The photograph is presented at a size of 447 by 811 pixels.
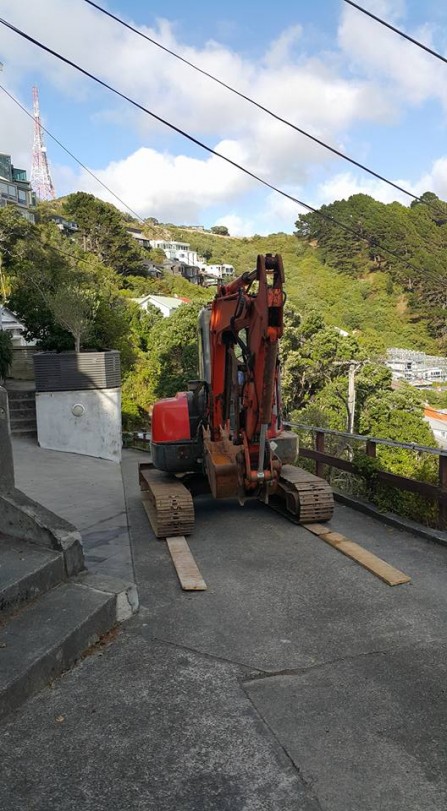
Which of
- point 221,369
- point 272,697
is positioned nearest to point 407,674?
point 272,697

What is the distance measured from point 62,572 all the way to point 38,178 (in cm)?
11724

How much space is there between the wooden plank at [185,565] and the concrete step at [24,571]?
118 centimetres

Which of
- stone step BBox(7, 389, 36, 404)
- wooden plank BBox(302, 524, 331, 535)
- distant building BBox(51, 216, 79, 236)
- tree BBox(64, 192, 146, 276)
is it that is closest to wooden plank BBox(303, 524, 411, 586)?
wooden plank BBox(302, 524, 331, 535)

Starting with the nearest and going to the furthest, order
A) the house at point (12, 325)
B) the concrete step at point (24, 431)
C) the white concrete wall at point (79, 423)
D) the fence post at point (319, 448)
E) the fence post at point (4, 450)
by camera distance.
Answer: the fence post at point (4, 450) < the fence post at point (319, 448) < the white concrete wall at point (79, 423) < the concrete step at point (24, 431) < the house at point (12, 325)

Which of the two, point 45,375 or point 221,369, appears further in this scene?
point 45,375

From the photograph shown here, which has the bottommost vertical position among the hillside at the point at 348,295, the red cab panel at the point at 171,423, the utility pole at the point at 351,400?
the utility pole at the point at 351,400

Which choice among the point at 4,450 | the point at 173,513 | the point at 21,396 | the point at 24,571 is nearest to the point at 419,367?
the point at 21,396

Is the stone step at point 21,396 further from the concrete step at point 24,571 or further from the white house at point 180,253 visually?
the white house at point 180,253

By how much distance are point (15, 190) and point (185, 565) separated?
89926 mm

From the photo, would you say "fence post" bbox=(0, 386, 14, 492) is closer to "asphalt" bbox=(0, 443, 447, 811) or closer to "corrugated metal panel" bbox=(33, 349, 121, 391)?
"asphalt" bbox=(0, 443, 447, 811)

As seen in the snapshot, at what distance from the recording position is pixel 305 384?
37906 millimetres

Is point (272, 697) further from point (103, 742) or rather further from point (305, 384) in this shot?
point (305, 384)

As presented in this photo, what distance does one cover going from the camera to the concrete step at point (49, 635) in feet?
10.8

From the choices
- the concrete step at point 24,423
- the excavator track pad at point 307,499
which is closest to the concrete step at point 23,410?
the concrete step at point 24,423
